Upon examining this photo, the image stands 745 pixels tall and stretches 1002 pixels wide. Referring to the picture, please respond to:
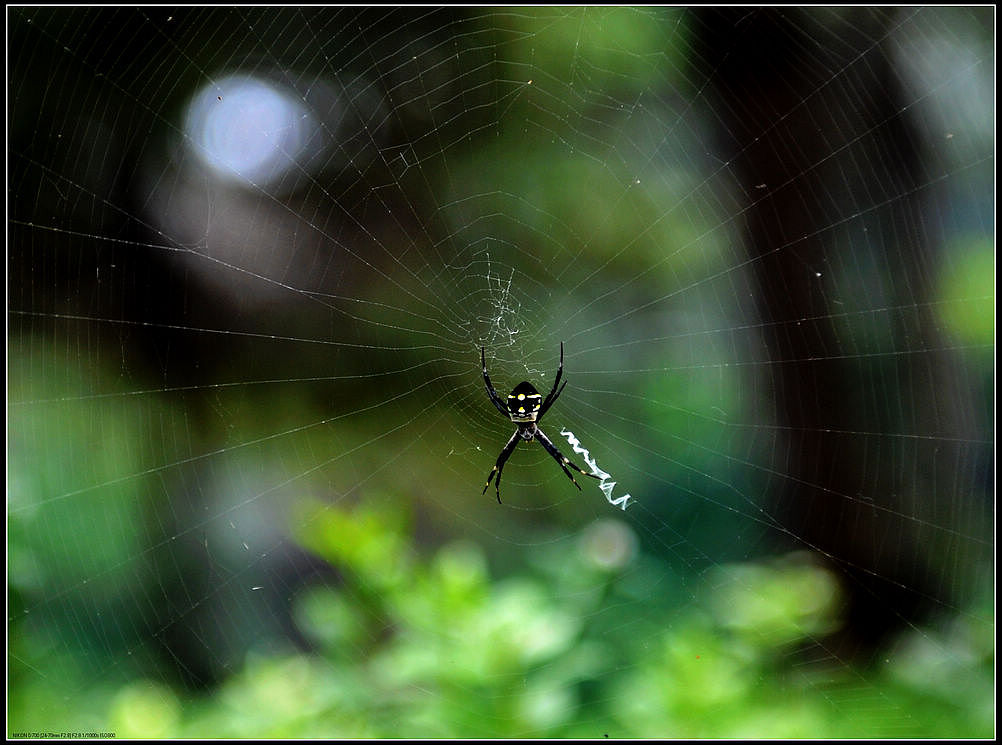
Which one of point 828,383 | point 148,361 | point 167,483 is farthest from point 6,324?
point 828,383

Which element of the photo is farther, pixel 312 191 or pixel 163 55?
pixel 312 191

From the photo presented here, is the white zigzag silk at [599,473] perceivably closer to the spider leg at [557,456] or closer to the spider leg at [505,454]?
the spider leg at [557,456]

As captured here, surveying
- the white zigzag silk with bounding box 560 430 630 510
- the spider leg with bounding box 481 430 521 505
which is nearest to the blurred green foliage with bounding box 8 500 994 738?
the white zigzag silk with bounding box 560 430 630 510

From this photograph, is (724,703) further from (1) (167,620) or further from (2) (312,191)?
(2) (312,191)

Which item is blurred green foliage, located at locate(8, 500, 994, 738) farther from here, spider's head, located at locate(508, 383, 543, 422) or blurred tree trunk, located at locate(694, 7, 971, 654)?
spider's head, located at locate(508, 383, 543, 422)

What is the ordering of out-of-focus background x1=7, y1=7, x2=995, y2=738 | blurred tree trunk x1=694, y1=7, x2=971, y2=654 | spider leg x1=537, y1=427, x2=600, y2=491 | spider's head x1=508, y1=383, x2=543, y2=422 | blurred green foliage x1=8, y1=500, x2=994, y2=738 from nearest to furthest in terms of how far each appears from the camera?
blurred green foliage x1=8, y1=500, x2=994, y2=738 → out-of-focus background x1=7, y1=7, x2=995, y2=738 → blurred tree trunk x1=694, y1=7, x2=971, y2=654 → spider's head x1=508, y1=383, x2=543, y2=422 → spider leg x1=537, y1=427, x2=600, y2=491

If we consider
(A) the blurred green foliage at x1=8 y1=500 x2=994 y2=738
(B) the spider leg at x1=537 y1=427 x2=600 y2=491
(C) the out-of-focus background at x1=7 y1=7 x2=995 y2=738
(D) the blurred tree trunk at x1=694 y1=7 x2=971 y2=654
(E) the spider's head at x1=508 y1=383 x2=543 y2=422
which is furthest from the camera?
(B) the spider leg at x1=537 y1=427 x2=600 y2=491
